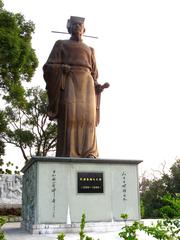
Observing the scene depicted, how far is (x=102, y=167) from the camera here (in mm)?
6992

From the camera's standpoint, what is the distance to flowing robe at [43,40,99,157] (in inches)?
297

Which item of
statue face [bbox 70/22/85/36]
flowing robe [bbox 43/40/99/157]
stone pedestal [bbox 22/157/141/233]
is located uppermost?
statue face [bbox 70/22/85/36]

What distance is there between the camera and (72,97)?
765cm

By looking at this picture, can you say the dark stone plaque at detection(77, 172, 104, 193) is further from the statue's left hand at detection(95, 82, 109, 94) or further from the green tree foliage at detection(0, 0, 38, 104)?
the green tree foliage at detection(0, 0, 38, 104)

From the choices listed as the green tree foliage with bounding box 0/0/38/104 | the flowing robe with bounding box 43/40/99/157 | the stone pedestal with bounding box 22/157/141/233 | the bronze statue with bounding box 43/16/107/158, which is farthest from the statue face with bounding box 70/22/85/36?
Answer: the green tree foliage with bounding box 0/0/38/104

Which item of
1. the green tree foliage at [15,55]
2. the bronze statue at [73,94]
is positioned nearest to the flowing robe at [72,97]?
the bronze statue at [73,94]

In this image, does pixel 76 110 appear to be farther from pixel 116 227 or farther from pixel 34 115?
pixel 34 115

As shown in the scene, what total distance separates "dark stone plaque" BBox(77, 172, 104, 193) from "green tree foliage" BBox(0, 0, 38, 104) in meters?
8.60

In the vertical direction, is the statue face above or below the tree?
above

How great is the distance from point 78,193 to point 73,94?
2.17m

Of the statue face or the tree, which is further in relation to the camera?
the tree

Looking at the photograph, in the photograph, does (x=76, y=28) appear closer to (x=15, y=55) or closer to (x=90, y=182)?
(x=90, y=182)

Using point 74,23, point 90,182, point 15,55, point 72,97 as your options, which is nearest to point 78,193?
point 90,182

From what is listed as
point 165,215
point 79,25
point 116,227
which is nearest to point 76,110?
point 79,25
